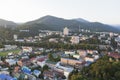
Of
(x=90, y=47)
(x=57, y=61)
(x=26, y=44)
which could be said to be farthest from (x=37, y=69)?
(x=26, y=44)

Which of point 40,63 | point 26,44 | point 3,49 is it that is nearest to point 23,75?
point 40,63

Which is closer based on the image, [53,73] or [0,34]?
[53,73]

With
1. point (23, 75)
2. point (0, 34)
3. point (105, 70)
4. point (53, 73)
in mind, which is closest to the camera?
point (105, 70)

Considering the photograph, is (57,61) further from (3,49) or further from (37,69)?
(3,49)

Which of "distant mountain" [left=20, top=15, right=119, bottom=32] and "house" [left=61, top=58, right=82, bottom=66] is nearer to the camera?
"house" [left=61, top=58, right=82, bottom=66]

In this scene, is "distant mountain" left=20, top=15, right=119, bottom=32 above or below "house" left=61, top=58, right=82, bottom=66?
above

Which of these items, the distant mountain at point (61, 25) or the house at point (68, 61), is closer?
the house at point (68, 61)

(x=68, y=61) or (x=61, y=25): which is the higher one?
(x=61, y=25)

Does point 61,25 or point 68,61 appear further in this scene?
point 61,25

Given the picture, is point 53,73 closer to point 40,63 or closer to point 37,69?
point 37,69

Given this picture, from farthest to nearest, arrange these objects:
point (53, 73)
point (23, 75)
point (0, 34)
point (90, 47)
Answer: point (0, 34) < point (90, 47) < point (53, 73) < point (23, 75)

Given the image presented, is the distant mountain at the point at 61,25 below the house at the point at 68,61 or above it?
above
